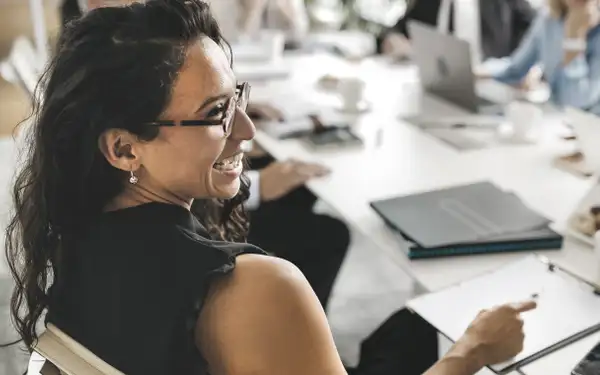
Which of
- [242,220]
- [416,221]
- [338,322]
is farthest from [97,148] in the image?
[338,322]

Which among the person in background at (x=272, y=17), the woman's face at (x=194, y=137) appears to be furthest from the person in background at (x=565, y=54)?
the woman's face at (x=194, y=137)

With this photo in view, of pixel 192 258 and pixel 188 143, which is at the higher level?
pixel 188 143

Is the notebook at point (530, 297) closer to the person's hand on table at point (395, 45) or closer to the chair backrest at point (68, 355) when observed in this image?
the chair backrest at point (68, 355)

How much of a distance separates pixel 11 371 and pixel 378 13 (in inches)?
152

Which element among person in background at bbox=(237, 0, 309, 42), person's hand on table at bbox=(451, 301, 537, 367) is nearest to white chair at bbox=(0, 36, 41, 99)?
person in background at bbox=(237, 0, 309, 42)

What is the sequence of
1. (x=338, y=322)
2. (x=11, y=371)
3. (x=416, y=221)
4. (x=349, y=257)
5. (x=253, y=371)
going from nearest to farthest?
(x=253, y=371) < (x=416, y=221) < (x=11, y=371) < (x=338, y=322) < (x=349, y=257)

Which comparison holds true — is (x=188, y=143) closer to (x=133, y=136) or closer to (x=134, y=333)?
(x=133, y=136)

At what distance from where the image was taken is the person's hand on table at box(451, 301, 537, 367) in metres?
1.10

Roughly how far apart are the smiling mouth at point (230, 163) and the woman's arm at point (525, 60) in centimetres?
204

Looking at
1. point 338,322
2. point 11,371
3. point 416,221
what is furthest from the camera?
point 338,322

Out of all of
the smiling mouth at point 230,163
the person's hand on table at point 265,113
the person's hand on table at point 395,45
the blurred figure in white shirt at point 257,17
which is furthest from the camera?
the blurred figure in white shirt at point 257,17

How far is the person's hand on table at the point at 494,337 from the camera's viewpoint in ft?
3.62

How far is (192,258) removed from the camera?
92cm

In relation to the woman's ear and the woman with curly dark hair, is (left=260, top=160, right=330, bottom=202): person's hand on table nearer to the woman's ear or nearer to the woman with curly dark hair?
Answer: the woman with curly dark hair
